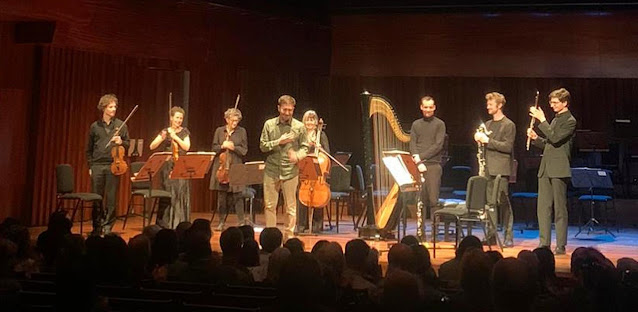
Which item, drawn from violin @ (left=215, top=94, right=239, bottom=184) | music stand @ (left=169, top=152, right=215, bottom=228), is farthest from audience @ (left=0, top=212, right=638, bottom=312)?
violin @ (left=215, top=94, right=239, bottom=184)

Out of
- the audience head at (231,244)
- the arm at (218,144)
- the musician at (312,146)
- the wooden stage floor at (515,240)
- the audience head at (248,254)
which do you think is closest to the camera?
the audience head at (248,254)

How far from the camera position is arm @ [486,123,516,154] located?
857 centimetres

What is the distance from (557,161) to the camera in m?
8.08

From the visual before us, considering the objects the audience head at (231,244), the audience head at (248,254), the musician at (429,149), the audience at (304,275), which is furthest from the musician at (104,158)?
the audience head at (248,254)

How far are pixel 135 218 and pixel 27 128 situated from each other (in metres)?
2.44

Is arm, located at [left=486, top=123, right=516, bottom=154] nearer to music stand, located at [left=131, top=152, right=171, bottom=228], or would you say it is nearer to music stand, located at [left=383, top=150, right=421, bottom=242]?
music stand, located at [left=383, top=150, right=421, bottom=242]

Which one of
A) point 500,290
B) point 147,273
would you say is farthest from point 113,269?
point 500,290

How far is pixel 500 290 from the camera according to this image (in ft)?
11.7

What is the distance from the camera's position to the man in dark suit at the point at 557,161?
802cm

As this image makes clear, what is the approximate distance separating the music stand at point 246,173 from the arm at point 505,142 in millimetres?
2938

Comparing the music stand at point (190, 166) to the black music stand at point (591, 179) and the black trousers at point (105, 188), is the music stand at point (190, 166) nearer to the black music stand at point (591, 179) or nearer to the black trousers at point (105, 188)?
the black trousers at point (105, 188)

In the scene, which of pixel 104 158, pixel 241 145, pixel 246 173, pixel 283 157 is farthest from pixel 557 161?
pixel 104 158

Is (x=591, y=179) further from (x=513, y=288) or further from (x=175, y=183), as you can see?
(x=513, y=288)

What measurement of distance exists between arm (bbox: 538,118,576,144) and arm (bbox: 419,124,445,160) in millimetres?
1284
